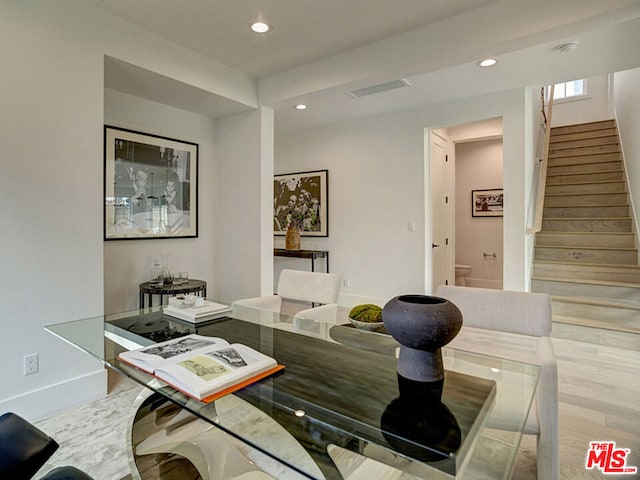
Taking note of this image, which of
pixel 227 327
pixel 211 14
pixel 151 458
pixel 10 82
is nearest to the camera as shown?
pixel 151 458

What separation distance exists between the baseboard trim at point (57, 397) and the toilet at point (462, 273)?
5.28 meters

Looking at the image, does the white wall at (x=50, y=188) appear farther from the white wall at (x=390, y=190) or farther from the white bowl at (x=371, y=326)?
the white wall at (x=390, y=190)

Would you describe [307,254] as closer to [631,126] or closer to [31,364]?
[31,364]

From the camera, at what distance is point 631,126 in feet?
14.3

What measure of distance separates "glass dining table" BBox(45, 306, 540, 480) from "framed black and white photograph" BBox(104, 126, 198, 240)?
1.79 metres

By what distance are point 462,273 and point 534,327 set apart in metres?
4.65

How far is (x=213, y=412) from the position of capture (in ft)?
3.19

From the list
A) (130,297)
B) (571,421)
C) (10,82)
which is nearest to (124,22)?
(10,82)

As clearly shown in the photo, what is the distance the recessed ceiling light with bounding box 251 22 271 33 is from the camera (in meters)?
2.56

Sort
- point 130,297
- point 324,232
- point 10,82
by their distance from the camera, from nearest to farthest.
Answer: point 10,82 < point 130,297 < point 324,232

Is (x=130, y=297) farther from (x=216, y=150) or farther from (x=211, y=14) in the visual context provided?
(x=211, y=14)

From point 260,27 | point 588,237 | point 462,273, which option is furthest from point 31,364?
point 462,273

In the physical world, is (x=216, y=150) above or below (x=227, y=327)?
above

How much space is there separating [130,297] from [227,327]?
2.07 meters
